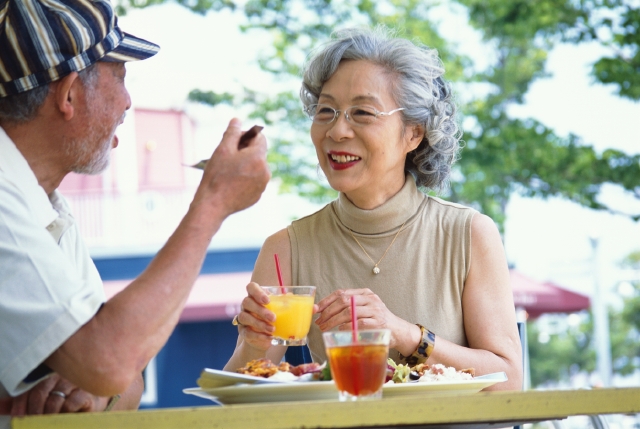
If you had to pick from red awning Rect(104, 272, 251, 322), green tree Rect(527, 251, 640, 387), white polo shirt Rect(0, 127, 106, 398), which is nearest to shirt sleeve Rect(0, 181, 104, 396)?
white polo shirt Rect(0, 127, 106, 398)

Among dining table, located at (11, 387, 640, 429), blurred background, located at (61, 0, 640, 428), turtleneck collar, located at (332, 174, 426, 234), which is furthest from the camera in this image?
blurred background, located at (61, 0, 640, 428)

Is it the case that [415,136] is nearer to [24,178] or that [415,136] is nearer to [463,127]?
[24,178]

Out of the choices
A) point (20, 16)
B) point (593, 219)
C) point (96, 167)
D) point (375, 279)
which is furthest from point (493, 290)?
point (593, 219)

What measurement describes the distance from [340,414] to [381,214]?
5.15 ft

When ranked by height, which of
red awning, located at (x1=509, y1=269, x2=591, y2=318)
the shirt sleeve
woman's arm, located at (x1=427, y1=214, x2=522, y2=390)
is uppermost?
the shirt sleeve

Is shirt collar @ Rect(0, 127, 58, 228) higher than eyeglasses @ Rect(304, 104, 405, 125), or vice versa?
eyeglasses @ Rect(304, 104, 405, 125)

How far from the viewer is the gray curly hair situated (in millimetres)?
2721

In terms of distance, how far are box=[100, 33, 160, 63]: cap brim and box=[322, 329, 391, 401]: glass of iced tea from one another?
0.85 m

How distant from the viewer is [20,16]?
166 centimetres

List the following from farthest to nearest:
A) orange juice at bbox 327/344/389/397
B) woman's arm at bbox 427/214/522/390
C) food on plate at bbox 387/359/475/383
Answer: woman's arm at bbox 427/214/522/390 < food on plate at bbox 387/359/475/383 < orange juice at bbox 327/344/389/397

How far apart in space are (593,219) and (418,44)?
266 inches

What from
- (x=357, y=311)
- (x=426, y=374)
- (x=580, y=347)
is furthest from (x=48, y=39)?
(x=580, y=347)

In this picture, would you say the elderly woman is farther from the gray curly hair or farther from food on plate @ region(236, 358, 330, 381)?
food on plate @ region(236, 358, 330, 381)

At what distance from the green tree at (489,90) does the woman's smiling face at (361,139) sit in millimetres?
5350
